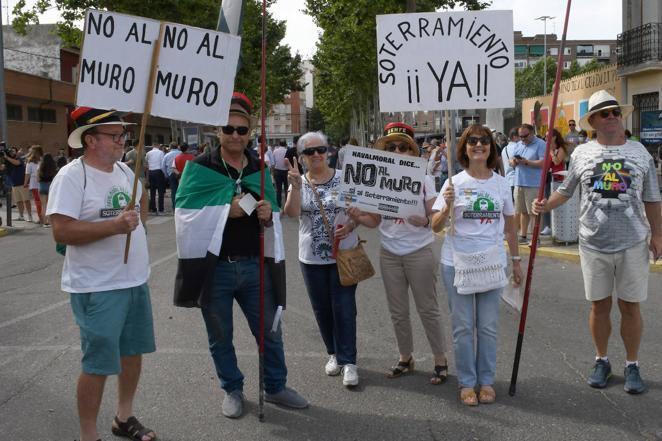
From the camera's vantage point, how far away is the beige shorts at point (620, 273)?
4.69 metres

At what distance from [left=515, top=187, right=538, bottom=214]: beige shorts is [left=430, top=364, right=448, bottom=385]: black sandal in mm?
6583

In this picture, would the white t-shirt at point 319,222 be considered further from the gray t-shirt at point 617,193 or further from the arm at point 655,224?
the arm at point 655,224

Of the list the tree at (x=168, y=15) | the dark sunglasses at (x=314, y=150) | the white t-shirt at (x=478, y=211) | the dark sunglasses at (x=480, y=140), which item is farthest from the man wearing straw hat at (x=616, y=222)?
the tree at (x=168, y=15)

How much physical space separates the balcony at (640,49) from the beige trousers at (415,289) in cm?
2165

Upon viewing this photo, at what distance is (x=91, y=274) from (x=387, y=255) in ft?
6.99

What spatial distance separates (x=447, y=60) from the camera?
4.83 meters

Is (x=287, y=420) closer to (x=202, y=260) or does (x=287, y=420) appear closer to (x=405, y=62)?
(x=202, y=260)

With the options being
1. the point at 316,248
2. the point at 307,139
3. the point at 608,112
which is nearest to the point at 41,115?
the point at 307,139

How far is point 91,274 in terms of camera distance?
3664 mm

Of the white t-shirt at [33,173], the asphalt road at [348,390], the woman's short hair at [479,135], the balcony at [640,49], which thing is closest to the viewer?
the asphalt road at [348,390]

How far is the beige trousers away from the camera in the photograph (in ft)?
16.0

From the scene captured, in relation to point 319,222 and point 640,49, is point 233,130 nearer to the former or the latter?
point 319,222

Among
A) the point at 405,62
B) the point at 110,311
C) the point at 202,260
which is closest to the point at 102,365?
the point at 110,311

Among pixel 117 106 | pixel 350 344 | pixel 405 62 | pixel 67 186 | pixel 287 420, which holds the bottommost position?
pixel 287 420
